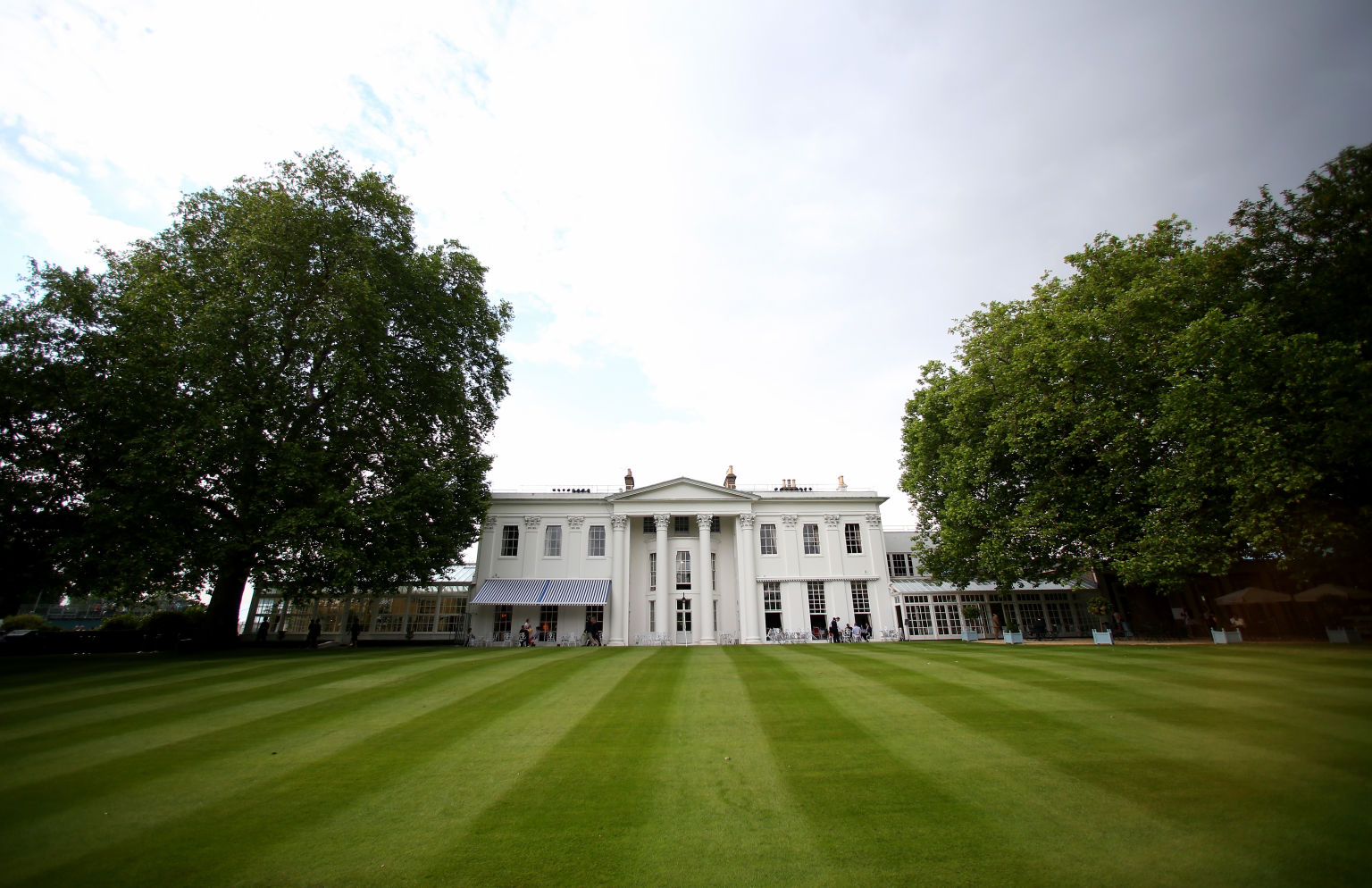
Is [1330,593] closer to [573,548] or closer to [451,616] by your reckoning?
[573,548]

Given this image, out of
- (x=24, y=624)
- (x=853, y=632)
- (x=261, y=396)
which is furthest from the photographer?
(x=853, y=632)

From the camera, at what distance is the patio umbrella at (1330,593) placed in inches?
912

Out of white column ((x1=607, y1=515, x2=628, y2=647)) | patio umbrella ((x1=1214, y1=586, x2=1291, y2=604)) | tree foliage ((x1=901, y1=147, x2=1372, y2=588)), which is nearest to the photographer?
tree foliage ((x1=901, y1=147, x2=1372, y2=588))

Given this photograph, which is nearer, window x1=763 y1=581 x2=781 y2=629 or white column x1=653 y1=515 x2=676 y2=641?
white column x1=653 y1=515 x2=676 y2=641

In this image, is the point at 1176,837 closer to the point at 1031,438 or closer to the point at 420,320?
the point at 1031,438

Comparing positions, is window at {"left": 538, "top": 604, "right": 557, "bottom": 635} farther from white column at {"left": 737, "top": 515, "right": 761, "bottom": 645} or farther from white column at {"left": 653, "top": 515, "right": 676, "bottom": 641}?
white column at {"left": 737, "top": 515, "right": 761, "bottom": 645}

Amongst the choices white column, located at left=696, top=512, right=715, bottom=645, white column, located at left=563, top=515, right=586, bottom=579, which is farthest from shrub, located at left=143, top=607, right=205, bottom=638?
white column, located at left=696, top=512, right=715, bottom=645

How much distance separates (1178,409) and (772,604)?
22.3 meters

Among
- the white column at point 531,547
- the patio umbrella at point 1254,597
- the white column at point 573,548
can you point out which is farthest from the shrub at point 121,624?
the patio umbrella at point 1254,597

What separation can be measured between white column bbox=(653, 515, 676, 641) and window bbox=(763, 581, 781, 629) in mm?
5471

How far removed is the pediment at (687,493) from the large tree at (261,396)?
1100 centimetres

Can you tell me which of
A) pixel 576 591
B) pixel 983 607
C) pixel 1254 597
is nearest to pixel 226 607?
pixel 576 591

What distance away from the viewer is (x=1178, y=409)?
58.2 feet

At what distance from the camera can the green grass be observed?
4039 mm
